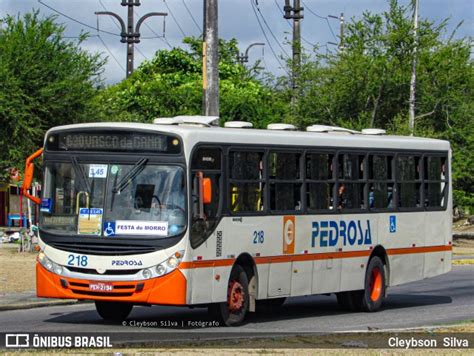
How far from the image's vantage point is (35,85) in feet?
131

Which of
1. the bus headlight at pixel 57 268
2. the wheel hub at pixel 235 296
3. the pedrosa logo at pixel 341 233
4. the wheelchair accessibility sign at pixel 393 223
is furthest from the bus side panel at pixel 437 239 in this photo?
the bus headlight at pixel 57 268

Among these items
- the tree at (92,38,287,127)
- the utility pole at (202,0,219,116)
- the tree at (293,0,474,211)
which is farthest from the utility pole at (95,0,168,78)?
the utility pole at (202,0,219,116)

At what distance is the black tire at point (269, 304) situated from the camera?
22500 millimetres

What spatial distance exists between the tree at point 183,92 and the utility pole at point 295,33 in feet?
7.59

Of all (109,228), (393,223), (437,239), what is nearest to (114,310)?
(109,228)

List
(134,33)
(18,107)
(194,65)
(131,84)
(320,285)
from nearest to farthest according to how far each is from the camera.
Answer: (320,285) < (18,107) < (134,33) < (131,84) < (194,65)

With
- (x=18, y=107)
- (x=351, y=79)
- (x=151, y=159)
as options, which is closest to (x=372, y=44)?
(x=351, y=79)

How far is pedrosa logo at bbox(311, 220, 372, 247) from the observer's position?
21.0m

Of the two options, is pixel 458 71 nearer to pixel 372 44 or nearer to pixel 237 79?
pixel 372 44

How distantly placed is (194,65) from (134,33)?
12.3 meters

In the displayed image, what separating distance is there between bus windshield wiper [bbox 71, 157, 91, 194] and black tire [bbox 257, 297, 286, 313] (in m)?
5.35

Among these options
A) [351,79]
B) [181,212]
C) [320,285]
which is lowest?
[320,285]

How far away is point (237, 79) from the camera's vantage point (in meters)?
71.6

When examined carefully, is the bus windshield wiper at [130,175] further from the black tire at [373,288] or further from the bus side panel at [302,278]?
the black tire at [373,288]
